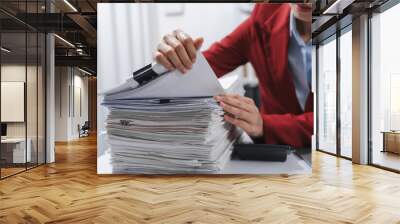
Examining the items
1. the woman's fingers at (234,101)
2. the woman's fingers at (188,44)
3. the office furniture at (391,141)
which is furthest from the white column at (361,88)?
the woman's fingers at (188,44)

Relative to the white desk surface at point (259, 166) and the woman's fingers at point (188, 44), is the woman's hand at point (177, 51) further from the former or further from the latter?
the white desk surface at point (259, 166)

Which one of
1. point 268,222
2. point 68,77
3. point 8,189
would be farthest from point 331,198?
point 68,77

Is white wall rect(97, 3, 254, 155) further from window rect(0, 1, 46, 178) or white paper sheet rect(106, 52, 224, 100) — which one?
window rect(0, 1, 46, 178)

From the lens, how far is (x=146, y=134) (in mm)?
5328

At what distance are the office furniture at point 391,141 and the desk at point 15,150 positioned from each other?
20.4 ft

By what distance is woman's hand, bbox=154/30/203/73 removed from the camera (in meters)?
5.27

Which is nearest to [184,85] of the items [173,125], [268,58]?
[173,125]

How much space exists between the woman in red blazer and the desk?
2.65 m

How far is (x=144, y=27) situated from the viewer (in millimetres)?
5453

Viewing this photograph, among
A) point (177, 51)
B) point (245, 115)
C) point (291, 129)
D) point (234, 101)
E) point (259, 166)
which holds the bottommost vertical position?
point (259, 166)

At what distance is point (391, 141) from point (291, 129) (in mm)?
2287

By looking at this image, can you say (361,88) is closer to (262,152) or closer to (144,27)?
(262,152)

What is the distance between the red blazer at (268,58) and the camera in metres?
5.43

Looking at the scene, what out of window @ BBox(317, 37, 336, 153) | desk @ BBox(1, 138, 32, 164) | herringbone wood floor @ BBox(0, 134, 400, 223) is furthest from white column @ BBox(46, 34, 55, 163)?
window @ BBox(317, 37, 336, 153)
